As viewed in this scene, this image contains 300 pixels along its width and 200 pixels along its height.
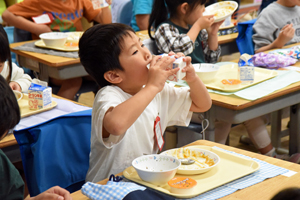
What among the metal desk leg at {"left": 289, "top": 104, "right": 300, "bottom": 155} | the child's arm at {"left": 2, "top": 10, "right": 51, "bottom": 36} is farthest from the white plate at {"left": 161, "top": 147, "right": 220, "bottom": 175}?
the child's arm at {"left": 2, "top": 10, "right": 51, "bottom": 36}

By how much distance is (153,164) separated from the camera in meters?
1.07

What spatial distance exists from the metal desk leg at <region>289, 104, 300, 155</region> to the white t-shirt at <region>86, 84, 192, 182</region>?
1065mm

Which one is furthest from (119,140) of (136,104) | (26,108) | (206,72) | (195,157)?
(206,72)

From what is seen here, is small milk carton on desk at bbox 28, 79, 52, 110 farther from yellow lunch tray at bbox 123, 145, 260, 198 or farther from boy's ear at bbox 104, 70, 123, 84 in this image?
yellow lunch tray at bbox 123, 145, 260, 198

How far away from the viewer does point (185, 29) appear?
2545mm

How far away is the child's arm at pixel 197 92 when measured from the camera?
53.8 inches

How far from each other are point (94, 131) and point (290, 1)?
2285 mm

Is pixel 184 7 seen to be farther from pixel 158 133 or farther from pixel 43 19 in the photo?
pixel 43 19

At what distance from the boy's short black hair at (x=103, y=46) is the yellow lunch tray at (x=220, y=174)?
0.40 m

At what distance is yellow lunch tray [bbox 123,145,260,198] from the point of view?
3.20 feet

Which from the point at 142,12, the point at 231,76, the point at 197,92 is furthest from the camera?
the point at 142,12

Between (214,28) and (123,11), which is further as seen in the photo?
(123,11)

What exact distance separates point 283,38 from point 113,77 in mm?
1754

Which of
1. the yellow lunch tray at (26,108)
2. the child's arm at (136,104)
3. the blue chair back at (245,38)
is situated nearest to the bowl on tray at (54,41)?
the yellow lunch tray at (26,108)
